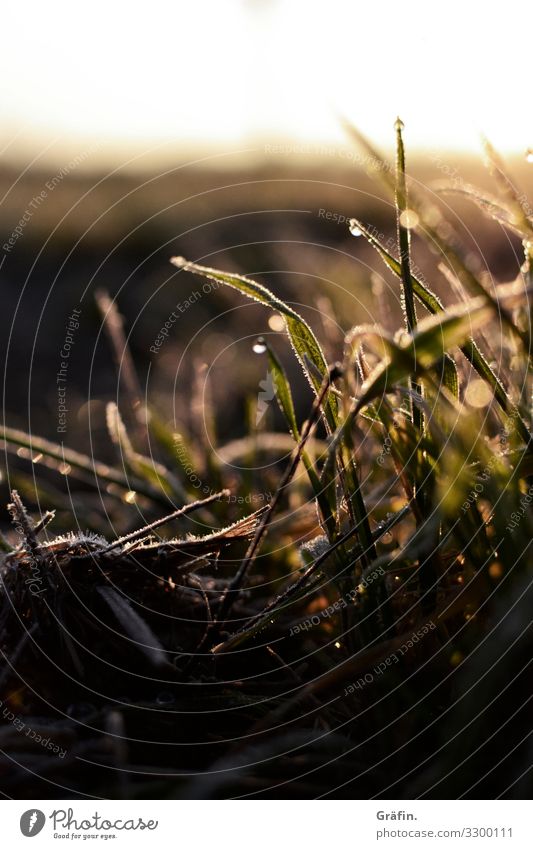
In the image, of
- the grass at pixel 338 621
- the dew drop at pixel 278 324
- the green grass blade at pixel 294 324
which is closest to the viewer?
the grass at pixel 338 621

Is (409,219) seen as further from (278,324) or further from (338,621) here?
(338,621)

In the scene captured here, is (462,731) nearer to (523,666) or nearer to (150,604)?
(523,666)

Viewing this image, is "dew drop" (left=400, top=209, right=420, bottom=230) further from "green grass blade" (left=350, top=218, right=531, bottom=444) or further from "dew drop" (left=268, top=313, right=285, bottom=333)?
"dew drop" (left=268, top=313, right=285, bottom=333)

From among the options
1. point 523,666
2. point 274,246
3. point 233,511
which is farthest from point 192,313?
point 523,666

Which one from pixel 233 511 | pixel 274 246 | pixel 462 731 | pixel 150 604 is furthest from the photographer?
pixel 274 246

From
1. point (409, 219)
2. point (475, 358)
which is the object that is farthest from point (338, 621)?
point (409, 219)
